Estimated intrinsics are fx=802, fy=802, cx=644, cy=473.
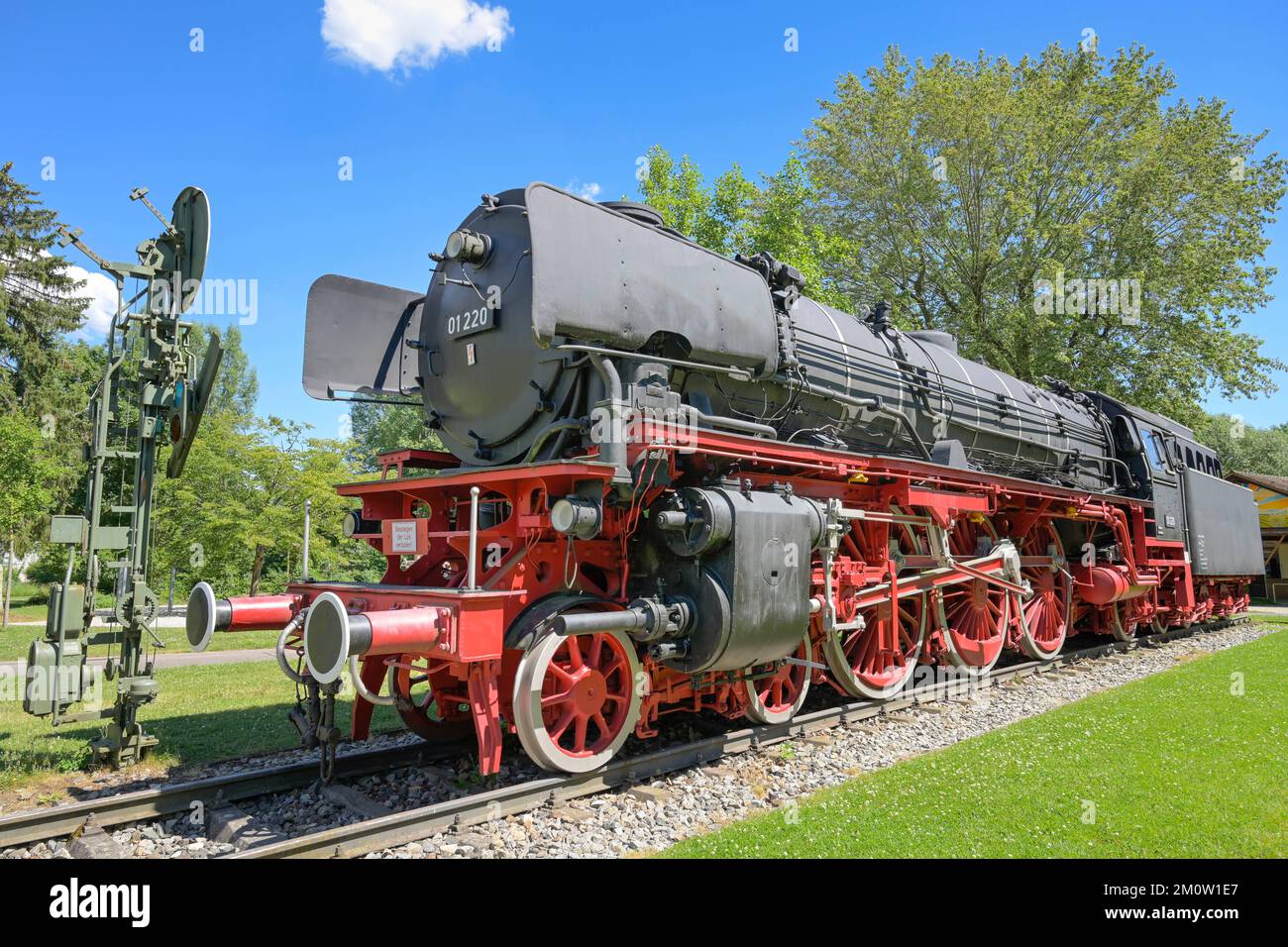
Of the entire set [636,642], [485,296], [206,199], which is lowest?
[636,642]

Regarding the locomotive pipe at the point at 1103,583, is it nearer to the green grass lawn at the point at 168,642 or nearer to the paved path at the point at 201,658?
the paved path at the point at 201,658

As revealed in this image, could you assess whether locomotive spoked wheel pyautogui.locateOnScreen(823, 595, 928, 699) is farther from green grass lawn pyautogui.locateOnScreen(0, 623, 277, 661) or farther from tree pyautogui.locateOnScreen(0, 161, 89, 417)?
tree pyautogui.locateOnScreen(0, 161, 89, 417)

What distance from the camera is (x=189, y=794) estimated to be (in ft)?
16.3

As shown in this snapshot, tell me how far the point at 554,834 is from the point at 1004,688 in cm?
628

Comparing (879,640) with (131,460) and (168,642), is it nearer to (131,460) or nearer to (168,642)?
(131,460)

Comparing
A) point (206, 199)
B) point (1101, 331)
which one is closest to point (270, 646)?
point (206, 199)

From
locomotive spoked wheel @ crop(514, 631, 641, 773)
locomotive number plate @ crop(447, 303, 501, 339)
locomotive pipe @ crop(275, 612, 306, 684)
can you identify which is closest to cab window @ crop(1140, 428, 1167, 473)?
locomotive spoked wheel @ crop(514, 631, 641, 773)

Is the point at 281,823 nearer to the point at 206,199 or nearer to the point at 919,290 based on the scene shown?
the point at 206,199

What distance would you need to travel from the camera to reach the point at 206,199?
21.0 feet

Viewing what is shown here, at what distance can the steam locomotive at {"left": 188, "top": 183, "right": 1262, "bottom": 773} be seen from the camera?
192 inches

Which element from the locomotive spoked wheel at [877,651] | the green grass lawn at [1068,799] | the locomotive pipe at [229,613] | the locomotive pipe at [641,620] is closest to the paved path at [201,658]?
the locomotive pipe at [229,613]

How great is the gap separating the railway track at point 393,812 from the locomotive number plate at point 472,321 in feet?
10.2

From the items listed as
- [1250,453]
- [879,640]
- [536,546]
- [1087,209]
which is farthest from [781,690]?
[1250,453]

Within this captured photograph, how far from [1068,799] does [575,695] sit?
10.1ft
